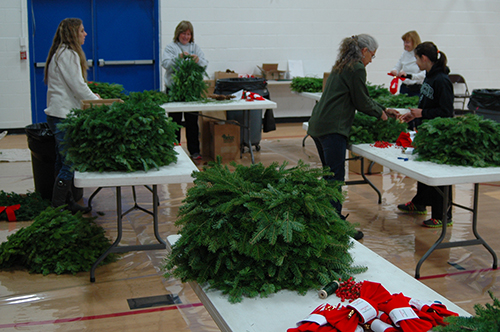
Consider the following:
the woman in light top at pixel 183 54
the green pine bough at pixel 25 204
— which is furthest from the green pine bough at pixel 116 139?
the woman in light top at pixel 183 54

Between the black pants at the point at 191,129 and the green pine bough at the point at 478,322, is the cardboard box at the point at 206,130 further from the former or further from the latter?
the green pine bough at the point at 478,322

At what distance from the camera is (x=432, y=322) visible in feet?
4.83

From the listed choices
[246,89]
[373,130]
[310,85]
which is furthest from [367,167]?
[373,130]

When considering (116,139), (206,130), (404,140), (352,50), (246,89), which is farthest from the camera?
(206,130)

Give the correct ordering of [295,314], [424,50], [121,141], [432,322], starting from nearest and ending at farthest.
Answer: [432,322], [295,314], [121,141], [424,50]

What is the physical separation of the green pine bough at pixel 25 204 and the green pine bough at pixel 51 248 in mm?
880

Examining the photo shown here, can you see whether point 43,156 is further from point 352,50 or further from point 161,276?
point 352,50

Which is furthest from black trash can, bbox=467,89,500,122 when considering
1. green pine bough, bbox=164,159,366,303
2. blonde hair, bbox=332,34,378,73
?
green pine bough, bbox=164,159,366,303

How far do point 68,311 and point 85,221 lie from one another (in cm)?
100

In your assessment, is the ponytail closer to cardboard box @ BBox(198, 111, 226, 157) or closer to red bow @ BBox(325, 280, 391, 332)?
red bow @ BBox(325, 280, 391, 332)

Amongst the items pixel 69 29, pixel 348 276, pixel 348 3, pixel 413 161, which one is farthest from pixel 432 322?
pixel 348 3

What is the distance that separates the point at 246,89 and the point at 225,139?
714 mm

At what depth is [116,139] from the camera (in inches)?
118

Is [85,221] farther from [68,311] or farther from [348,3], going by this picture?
[348,3]
